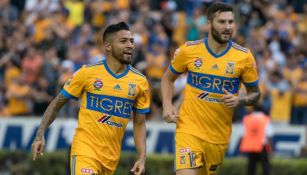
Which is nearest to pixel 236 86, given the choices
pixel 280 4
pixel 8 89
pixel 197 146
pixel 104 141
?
pixel 197 146

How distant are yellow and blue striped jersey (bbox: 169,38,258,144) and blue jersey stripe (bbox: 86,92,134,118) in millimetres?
1075

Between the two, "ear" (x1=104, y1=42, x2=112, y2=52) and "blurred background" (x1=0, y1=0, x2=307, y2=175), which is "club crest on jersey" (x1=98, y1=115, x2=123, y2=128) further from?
"blurred background" (x1=0, y1=0, x2=307, y2=175)

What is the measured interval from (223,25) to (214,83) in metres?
0.70

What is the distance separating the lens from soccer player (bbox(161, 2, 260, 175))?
1280 centimetres

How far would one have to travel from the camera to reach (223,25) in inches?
502

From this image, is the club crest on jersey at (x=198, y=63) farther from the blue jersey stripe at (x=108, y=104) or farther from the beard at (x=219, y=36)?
the blue jersey stripe at (x=108, y=104)

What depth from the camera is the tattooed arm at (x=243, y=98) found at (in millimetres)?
12391

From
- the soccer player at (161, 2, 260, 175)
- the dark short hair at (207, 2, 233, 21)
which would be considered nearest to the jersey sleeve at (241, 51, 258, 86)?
the soccer player at (161, 2, 260, 175)

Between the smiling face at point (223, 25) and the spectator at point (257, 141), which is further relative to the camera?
the spectator at point (257, 141)

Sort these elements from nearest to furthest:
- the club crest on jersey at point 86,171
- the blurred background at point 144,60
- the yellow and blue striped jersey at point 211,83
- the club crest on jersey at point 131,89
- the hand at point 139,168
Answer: the club crest on jersey at point 86,171 < the hand at point 139,168 < the club crest on jersey at point 131,89 < the yellow and blue striped jersey at point 211,83 < the blurred background at point 144,60

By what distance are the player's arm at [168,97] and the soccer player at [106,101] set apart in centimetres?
68

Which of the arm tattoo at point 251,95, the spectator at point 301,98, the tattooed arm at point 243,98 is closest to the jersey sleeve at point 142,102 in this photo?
the tattooed arm at point 243,98

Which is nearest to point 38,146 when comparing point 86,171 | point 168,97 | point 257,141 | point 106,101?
point 86,171

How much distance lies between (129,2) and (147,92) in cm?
1533
